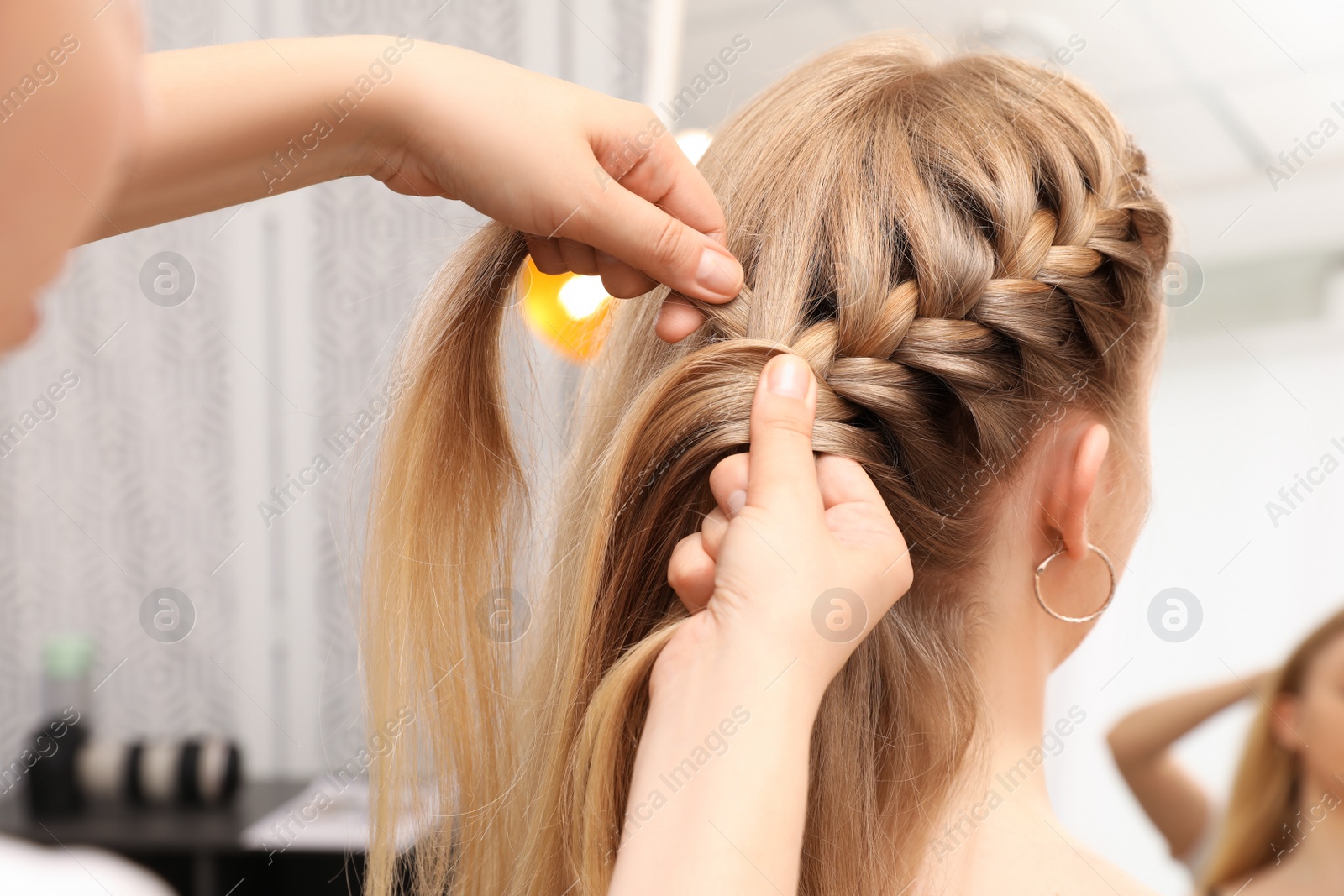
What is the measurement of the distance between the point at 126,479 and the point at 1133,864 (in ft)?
8.83

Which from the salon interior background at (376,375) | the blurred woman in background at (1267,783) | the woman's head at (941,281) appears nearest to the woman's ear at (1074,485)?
the woman's head at (941,281)

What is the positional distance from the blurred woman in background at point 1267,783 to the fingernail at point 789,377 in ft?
3.38

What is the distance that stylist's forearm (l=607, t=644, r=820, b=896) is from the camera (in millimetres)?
392

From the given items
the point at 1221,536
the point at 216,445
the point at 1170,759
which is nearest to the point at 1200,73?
the point at 1221,536

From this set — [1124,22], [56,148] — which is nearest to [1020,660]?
[56,148]

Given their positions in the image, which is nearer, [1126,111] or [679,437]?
[679,437]

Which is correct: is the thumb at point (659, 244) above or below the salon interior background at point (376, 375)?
above

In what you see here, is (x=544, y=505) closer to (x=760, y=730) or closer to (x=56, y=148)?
(x=760, y=730)

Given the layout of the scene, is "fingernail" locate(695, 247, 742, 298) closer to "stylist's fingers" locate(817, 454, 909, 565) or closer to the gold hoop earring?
"stylist's fingers" locate(817, 454, 909, 565)

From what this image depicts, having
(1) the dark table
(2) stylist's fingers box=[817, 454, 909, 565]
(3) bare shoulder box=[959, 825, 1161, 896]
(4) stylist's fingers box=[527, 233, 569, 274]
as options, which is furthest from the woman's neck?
(1) the dark table

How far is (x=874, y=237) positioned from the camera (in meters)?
0.60

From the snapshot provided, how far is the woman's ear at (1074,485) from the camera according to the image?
2.11 feet

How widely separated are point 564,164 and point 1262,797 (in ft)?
4.62

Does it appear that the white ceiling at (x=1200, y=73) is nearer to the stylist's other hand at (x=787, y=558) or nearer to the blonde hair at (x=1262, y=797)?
the blonde hair at (x=1262, y=797)
